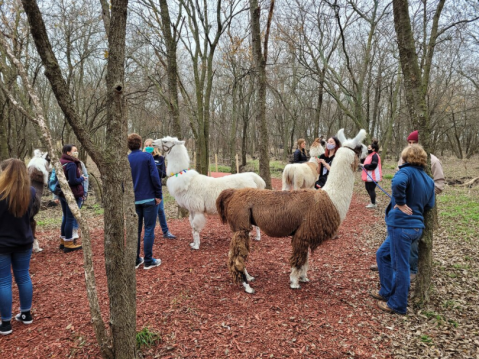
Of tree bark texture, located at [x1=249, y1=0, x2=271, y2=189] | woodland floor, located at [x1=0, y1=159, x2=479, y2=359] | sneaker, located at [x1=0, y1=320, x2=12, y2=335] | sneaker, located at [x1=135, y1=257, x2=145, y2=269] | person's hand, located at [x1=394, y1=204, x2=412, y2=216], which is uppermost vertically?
tree bark texture, located at [x1=249, y1=0, x2=271, y2=189]

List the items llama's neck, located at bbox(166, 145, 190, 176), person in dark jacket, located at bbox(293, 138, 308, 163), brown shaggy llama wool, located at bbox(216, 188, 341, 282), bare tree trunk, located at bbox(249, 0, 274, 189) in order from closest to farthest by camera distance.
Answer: brown shaggy llama wool, located at bbox(216, 188, 341, 282) < llama's neck, located at bbox(166, 145, 190, 176) < bare tree trunk, located at bbox(249, 0, 274, 189) < person in dark jacket, located at bbox(293, 138, 308, 163)

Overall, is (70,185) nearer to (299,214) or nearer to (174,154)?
(174,154)

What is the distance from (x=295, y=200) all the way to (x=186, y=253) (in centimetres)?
253

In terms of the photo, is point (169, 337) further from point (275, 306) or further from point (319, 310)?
point (319, 310)

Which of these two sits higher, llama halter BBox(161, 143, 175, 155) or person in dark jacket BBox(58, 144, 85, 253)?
llama halter BBox(161, 143, 175, 155)

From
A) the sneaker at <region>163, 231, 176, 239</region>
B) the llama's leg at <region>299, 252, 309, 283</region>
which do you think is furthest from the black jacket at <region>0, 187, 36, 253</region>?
the llama's leg at <region>299, 252, 309, 283</region>

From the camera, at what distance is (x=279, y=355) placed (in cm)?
279

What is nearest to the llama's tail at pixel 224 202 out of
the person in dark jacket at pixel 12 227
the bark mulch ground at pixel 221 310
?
the bark mulch ground at pixel 221 310

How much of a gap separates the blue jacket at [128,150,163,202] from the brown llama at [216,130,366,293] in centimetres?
140

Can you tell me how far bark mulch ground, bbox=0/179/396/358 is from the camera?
2.88 m

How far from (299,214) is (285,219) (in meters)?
0.21

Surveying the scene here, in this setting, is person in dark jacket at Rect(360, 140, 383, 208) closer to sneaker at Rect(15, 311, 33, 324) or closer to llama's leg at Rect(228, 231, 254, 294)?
llama's leg at Rect(228, 231, 254, 294)

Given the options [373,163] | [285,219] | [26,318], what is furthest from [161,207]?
[373,163]

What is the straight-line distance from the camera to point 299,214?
393 centimetres
